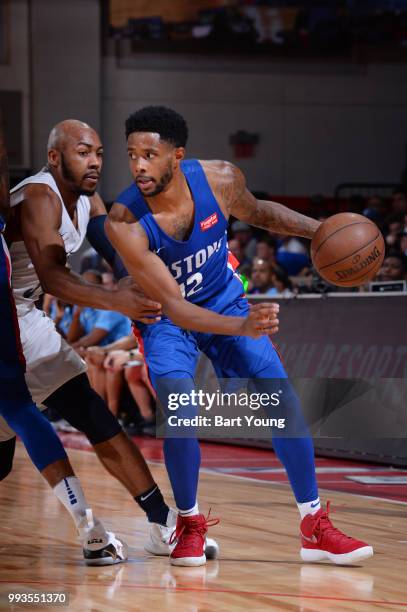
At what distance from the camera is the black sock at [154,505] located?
4.36 meters

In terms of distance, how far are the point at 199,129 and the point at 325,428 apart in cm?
1017

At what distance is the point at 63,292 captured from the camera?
13.2ft

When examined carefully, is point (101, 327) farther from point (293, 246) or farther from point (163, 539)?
point (163, 539)

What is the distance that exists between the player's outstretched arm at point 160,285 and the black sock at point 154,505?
887 mm

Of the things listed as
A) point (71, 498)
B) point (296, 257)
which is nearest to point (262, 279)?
point (296, 257)

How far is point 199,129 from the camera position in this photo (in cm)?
1670

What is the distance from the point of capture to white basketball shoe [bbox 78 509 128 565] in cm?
413

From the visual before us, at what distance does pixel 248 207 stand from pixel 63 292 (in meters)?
0.88

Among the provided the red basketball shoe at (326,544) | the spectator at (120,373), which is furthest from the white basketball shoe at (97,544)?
the spectator at (120,373)

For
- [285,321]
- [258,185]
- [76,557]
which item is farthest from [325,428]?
[258,185]

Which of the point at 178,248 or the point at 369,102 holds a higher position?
the point at 178,248

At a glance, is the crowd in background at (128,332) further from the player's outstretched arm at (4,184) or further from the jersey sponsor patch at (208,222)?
the player's outstretched arm at (4,184)

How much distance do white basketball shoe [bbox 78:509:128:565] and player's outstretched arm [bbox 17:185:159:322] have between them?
0.87 m

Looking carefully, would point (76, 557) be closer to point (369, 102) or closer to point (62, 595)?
point (62, 595)
